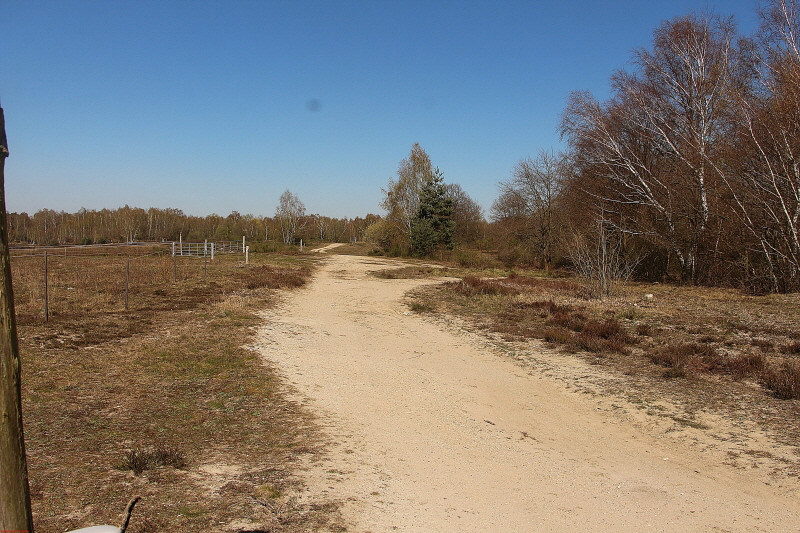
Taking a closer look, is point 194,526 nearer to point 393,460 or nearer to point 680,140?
point 393,460

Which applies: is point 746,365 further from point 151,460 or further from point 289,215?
point 289,215

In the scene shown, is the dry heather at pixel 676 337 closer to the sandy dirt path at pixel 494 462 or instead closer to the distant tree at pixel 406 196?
the sandy dirt path at pixel 494 462

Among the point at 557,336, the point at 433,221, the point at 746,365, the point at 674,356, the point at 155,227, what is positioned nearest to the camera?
the point at 746,365

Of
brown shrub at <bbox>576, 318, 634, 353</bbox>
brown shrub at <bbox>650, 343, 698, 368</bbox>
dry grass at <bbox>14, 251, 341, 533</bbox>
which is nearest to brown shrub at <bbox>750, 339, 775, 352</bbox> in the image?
brown shrub at <bbox>650, 343, 698, 368</bbox>

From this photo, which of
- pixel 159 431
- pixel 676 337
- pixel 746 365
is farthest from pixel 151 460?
pixel 676 337

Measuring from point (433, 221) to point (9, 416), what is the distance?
47.6 meters

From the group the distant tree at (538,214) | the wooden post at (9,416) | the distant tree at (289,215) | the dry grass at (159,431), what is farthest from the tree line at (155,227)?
the wooden post at (9,416)

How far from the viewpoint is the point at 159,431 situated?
578cm

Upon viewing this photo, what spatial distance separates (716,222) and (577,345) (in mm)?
15985

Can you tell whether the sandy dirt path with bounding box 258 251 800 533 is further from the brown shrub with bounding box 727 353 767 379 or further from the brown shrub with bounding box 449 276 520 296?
the brown shrub with bounding box 449 276 520 296

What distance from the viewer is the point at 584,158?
29.8 m

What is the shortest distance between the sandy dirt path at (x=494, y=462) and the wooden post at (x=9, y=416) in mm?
2458

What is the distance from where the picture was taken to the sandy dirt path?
13.9 feet

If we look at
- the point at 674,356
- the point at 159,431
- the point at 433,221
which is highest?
the point at 433,221
